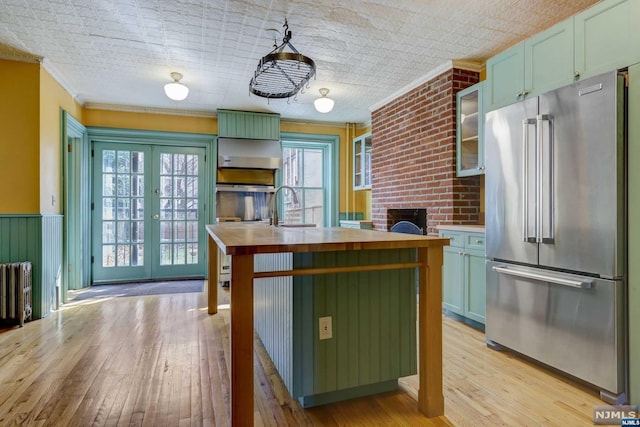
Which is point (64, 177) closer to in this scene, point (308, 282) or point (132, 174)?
point (132, 174)

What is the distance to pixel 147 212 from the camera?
5062 millimetres

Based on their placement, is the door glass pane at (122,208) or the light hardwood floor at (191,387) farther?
the door glass pane at (122,208)

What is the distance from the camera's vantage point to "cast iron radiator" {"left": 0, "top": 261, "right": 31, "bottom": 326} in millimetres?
3098

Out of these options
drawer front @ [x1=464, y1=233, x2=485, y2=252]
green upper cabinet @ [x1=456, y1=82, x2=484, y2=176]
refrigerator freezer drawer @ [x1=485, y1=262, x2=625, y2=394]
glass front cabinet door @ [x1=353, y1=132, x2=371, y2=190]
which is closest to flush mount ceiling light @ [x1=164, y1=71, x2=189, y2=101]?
glass front cabinet door @ [x1=353, y1=132, x2=371, y2=190]

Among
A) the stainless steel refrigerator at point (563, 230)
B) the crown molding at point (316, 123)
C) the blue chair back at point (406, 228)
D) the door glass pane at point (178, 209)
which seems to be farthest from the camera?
the crown molding at point (316, 123)

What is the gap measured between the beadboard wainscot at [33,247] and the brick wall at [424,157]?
3.79 m

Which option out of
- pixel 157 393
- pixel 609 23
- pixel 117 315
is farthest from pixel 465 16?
pixel 117 315

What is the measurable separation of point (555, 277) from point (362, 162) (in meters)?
3.59

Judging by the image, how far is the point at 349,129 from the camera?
232 inches

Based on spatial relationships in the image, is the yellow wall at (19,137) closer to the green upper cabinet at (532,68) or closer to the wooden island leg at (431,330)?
the wooden island leg at (431,330)

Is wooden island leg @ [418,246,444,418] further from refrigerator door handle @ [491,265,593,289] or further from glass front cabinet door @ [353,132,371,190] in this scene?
glass front cabinet door @ [353,132,371,190]

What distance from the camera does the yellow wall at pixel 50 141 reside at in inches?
134

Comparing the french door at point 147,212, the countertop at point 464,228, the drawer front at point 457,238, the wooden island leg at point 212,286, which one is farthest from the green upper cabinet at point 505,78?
the french door at point 147,212

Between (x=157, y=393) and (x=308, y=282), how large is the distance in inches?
43.3
